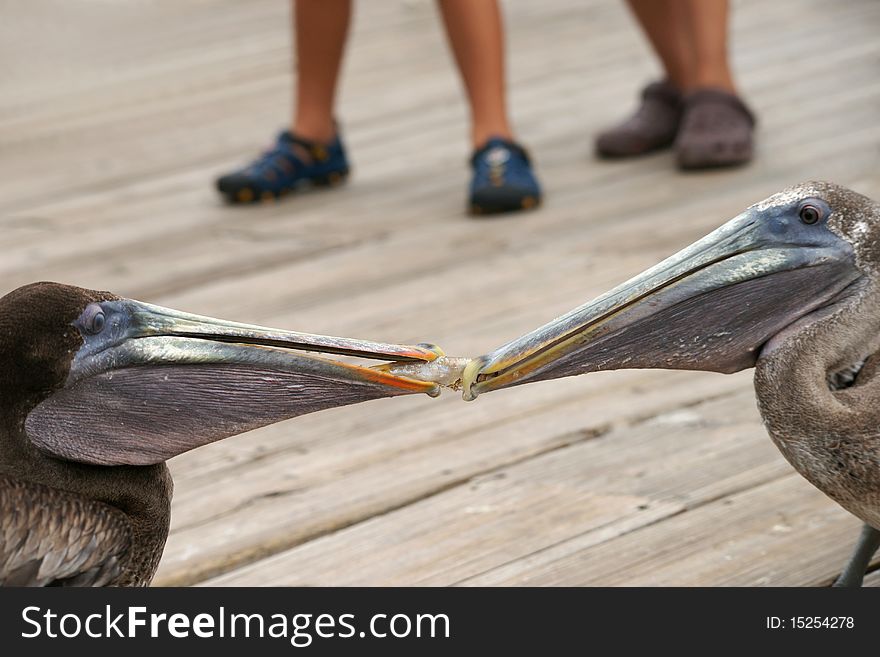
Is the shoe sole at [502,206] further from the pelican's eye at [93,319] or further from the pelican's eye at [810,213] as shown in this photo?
the pelican's eye at [93,319]

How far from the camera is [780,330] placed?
230cm

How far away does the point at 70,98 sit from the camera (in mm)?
7582

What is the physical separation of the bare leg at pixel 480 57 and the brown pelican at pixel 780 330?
281 centimetres

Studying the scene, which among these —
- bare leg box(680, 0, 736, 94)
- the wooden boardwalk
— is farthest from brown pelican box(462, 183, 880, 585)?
bare leg box(680, 0, 736, 94)

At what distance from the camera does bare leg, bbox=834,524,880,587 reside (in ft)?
8.14

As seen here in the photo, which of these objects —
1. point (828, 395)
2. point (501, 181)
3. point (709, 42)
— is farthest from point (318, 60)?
point (828, 395)

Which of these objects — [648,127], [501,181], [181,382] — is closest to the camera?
[181,382]

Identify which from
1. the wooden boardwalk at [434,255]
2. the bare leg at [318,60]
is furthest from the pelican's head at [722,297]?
the bare leg at [318,60]

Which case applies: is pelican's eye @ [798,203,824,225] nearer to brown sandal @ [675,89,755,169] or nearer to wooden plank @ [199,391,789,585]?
wooden plank @ [199,391,789,585]

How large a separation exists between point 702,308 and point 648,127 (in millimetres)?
3406

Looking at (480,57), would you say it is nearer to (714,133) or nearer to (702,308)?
(714,133)
